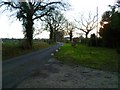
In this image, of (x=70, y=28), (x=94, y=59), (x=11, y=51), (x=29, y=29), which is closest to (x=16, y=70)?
(x=94, y=59)

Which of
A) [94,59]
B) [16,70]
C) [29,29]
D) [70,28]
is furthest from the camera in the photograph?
[70,28]

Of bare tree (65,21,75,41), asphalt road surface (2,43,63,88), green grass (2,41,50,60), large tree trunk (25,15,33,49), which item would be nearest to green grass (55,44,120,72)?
asphalt road surface (2,43,63,88)

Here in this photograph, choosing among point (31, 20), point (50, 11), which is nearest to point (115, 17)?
point (50, 11)

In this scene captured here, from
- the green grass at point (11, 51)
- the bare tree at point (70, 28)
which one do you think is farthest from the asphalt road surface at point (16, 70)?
the bare tree at point (70, 28)

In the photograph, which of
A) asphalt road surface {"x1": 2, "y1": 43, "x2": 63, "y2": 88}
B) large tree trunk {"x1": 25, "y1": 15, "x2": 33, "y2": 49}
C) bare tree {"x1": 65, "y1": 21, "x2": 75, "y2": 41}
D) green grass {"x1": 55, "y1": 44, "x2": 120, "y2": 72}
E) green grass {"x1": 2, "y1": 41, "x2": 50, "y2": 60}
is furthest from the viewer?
bare tree {"x1": 65, "y1": 21, "x2": 75, "y2": 41}

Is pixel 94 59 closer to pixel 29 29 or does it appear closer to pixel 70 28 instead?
pixel 29 29

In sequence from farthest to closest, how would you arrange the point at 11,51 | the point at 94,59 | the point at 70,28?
the point at 70,28 < the point at 11,51 < the point at 94,59

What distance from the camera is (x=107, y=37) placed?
159 feet

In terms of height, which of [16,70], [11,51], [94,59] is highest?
[11,51]

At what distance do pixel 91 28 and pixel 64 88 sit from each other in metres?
79.2

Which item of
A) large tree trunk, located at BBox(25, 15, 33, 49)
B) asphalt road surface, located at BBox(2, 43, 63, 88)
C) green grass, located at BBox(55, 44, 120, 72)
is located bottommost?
green grass, located at BBox(55, 44, 120, 72)

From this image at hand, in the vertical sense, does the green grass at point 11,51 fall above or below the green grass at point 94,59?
above

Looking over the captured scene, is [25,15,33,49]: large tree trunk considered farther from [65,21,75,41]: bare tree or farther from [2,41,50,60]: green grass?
[65,21,75,41]: bare tree

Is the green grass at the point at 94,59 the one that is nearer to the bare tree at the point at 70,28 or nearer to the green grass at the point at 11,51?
the green grass at the point at 11,51
